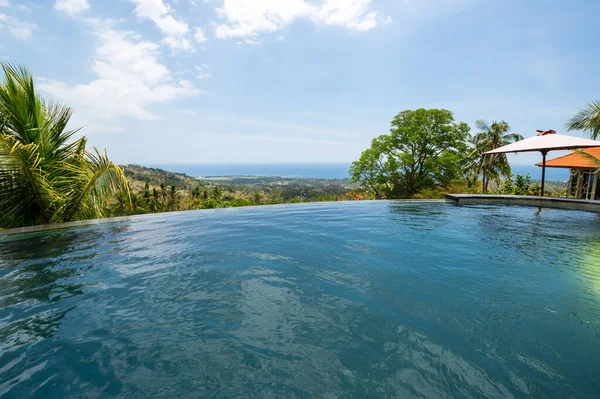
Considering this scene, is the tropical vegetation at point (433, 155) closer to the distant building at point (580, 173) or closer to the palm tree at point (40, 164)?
the distant building at point (580, 173)

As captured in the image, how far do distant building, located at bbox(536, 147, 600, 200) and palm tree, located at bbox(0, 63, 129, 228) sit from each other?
18.0 meters

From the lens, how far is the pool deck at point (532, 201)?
9.42 m

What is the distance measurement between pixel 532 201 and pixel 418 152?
9863 mm

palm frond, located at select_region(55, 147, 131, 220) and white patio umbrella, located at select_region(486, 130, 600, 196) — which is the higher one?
white patio umbrella, located at select_region(486, 130, 600, 196)

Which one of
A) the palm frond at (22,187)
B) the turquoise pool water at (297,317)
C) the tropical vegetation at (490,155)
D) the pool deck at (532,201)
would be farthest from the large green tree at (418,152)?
the palm frond at (22,187)

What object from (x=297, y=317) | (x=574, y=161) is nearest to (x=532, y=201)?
(x=574, y=161)

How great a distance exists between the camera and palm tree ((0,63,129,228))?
16.2ft

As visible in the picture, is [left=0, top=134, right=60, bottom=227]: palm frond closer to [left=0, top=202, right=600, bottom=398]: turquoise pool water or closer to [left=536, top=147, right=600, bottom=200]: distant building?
[left=0, top=202, right=600, bottom=398]: turquoise pool water

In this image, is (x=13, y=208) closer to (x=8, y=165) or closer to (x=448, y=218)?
(x=8, y=165)

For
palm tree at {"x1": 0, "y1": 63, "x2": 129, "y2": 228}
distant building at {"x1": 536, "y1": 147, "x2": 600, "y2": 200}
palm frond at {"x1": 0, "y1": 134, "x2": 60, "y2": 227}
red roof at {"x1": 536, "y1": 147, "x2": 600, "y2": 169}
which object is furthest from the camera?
distant building at {"x1": 536, "y1": 147, "x2": 600, "y2": 200}

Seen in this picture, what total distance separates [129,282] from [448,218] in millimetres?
8980

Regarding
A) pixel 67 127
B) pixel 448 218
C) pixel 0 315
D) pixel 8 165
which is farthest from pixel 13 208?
pixel 448 218

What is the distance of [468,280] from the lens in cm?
392

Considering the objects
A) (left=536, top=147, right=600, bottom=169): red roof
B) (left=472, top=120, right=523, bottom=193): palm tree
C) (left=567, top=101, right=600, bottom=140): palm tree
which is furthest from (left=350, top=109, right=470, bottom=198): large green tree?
(left=567, top=101, right=600, bottom=140): palm tree
